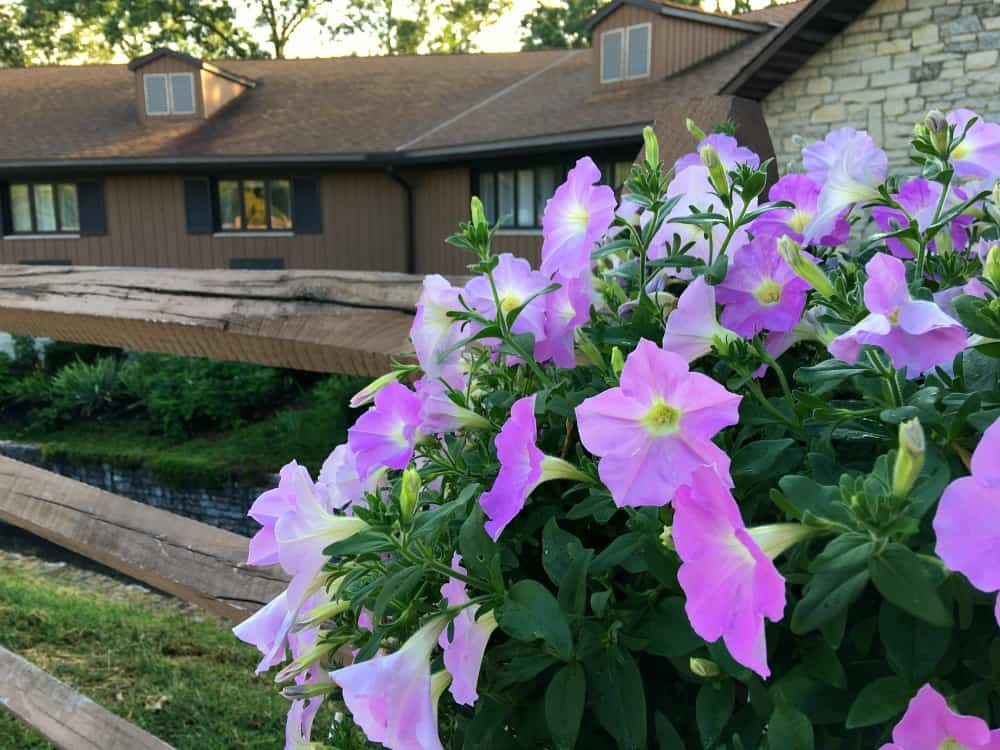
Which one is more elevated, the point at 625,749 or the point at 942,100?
the point at 942,100

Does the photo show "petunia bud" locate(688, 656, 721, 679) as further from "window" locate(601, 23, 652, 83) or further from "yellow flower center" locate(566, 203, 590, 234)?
"window" locate(601, 23, 652, 83)

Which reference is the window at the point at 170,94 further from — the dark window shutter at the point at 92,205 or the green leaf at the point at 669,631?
the green leaf at the point at 669,631

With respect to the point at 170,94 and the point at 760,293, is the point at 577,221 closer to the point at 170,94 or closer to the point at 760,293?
the point at 760,293

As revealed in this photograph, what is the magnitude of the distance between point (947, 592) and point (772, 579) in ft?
0.35

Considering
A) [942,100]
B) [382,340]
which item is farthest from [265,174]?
[382,340]

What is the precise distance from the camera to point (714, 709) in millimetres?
542

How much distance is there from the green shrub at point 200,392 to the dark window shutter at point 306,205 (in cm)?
370

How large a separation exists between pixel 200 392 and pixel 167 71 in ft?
25.1

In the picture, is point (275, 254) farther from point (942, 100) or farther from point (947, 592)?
point (947, 592)

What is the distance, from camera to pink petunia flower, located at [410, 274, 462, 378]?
0.78 m

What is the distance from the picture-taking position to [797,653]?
546mm

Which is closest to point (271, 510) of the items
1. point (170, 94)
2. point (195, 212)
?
point (195, 212)

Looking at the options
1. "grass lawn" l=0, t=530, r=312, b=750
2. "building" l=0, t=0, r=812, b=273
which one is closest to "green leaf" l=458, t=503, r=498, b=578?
"grass lawn" l=0, t=530, r=312, b=750

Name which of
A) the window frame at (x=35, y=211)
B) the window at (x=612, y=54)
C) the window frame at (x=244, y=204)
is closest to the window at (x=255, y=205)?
the window frame at (x=244, y=204)
